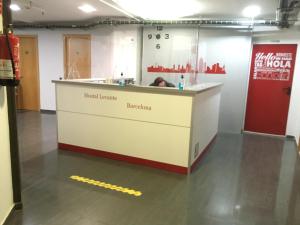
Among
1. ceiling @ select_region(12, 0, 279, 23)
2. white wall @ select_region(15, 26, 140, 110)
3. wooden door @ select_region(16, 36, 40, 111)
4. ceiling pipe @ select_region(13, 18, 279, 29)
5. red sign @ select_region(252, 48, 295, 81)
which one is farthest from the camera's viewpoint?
wooden door @ select_region(16, 36, 40, 111)

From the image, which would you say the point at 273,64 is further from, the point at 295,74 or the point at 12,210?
the point at 12,210

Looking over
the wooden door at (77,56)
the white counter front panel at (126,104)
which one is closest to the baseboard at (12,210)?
the white counter front panel at (126,104)

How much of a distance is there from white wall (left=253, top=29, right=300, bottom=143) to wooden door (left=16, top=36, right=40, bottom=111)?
20.2ft

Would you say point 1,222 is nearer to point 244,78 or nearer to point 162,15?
point 162,15

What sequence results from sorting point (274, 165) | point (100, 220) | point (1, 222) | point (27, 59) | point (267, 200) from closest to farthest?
point (1, 222) < point (100, 220) < point (267, 200) < point (274, 165) < point (27, 59)

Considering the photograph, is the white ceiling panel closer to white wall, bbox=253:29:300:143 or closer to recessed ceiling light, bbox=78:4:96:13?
recessed ceiling light, bbox=78:4:96:13

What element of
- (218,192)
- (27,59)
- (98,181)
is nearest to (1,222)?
(98,181)

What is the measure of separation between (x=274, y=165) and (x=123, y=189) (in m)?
2.54

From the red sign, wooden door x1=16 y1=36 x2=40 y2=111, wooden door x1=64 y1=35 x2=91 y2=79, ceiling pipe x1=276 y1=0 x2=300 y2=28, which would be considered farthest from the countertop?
wooden door x1=16 y1=36 x2=40 y2=111

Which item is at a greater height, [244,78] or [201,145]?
[244,78]

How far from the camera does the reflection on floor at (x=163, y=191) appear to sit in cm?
257

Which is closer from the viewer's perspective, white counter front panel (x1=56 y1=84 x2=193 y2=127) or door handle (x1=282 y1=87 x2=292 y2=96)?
white counter front panel (x1=56 y1=84 x2=193 y2=127)

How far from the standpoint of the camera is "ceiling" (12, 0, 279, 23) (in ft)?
14.8

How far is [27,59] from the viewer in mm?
7789
